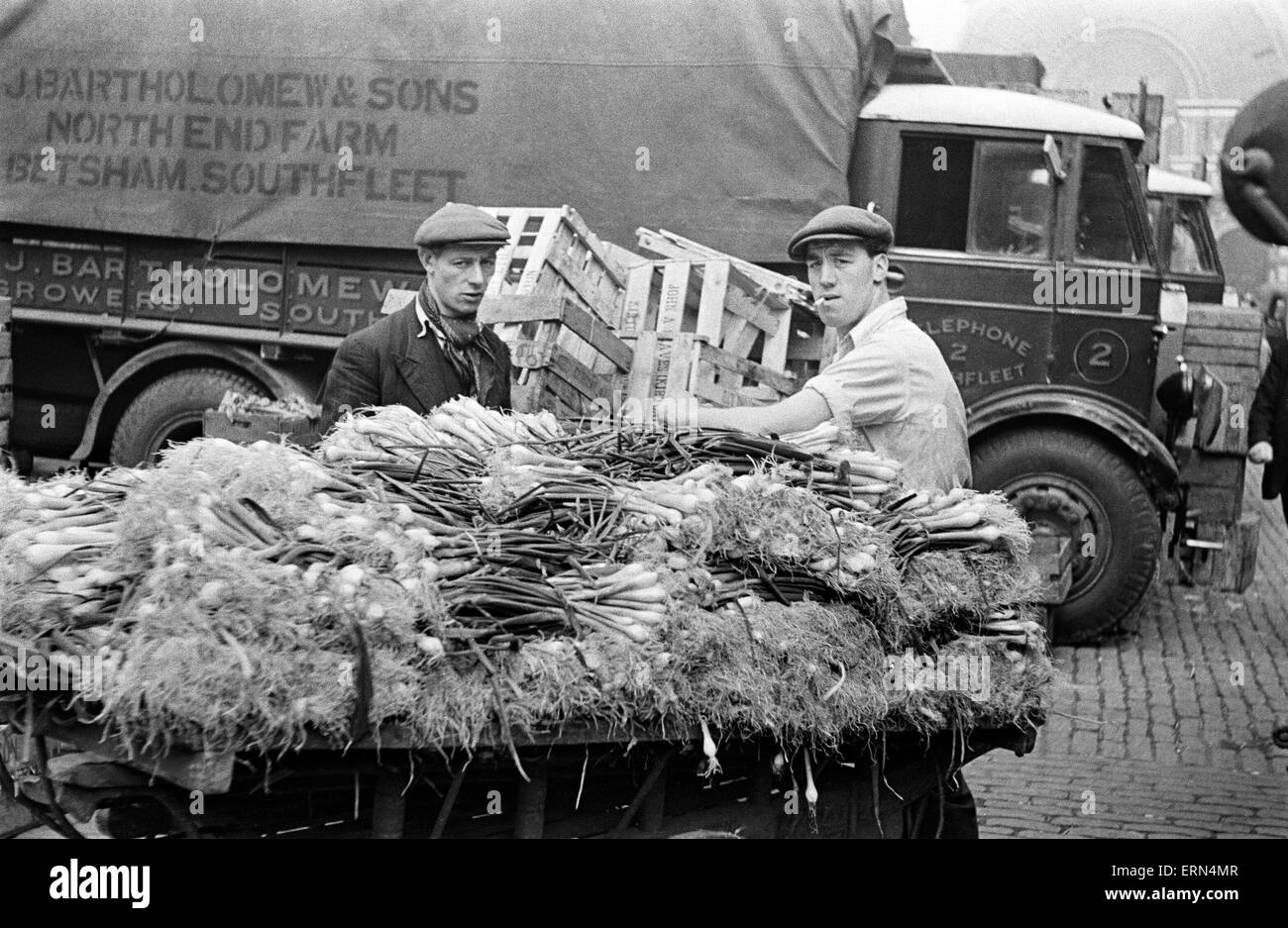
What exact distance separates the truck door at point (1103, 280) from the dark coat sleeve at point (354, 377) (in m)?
4.88

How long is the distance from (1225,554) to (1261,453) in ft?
4.96

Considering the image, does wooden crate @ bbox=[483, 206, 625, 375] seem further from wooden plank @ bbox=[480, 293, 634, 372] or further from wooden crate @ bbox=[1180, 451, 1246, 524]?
wooden crate @ bbox=[1180, 451, 1246, 524]

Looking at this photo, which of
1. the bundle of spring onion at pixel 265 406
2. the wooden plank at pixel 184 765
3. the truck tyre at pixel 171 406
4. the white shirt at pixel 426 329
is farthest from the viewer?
the truck tyre at pixel 171 406

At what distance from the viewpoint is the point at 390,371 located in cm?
527

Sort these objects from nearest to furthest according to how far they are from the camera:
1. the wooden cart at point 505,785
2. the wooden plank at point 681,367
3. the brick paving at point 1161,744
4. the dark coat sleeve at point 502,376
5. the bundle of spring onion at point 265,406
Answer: the wooden cart at point 505,785
the dark coat sleeve at point 502,376
the brick paving at point 1161,744
the wooden plank at point 681,367
the bundle of spring onion at point 265,406

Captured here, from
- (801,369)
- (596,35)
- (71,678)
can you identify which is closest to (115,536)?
(71,678)

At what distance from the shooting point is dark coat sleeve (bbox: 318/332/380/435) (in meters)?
5.21

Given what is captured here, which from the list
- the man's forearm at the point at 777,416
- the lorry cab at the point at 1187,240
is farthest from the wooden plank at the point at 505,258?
the lorry cab at the point at 1187,240

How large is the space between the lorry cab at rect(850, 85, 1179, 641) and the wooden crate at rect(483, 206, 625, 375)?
1874mm

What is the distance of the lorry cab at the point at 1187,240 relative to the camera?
38.5 ft

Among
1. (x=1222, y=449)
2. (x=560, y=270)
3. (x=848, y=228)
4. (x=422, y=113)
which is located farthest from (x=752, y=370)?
(x=848, y=228)

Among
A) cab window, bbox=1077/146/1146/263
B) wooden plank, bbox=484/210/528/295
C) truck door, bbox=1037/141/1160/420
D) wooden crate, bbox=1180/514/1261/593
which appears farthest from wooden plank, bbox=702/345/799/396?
wooden crate, bbox=1180/514/1261/593

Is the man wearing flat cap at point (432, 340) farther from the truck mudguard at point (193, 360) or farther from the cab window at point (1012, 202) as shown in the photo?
the cab window at point (1012, 202)

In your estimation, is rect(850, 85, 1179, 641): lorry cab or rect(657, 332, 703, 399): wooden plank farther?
rect(850, 85, 1179, 641): lorry cab
